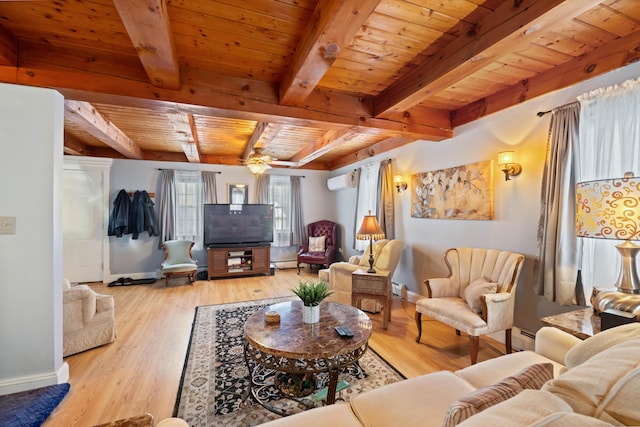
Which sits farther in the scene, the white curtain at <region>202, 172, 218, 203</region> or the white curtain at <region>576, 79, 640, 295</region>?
the white curtain at <region>202, 172, 218, 203</region>

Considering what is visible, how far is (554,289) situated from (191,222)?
19.1ft

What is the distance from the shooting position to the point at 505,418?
0.55m

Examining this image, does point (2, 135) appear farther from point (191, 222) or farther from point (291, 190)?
point (291, 190)

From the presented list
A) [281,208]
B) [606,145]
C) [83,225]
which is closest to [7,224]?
[83,225]

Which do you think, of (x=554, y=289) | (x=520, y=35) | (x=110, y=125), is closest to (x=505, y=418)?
(x=520, y=35)

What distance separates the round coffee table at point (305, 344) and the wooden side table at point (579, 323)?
3.91 ft

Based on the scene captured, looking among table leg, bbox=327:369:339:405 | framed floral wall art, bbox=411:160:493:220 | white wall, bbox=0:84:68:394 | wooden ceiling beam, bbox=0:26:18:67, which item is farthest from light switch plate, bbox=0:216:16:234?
framed floral wall art, bbox=411:160:493:220

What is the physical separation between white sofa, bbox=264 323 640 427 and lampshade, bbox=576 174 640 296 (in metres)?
0.60

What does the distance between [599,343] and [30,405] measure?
10.1 feet

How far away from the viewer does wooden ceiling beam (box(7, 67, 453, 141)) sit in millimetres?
2018

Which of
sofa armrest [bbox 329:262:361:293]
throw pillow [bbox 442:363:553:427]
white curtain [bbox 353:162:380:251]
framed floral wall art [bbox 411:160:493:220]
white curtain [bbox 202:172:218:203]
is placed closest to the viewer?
throw pillow [bbox 442:363:553:427]

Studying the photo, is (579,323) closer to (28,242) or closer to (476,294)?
(476,294)

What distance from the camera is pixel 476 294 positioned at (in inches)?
96.3

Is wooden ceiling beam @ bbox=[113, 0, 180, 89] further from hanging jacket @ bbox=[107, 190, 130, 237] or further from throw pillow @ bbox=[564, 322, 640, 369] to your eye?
hanging jacket @ bbox=[107, 190, 130, 237]
